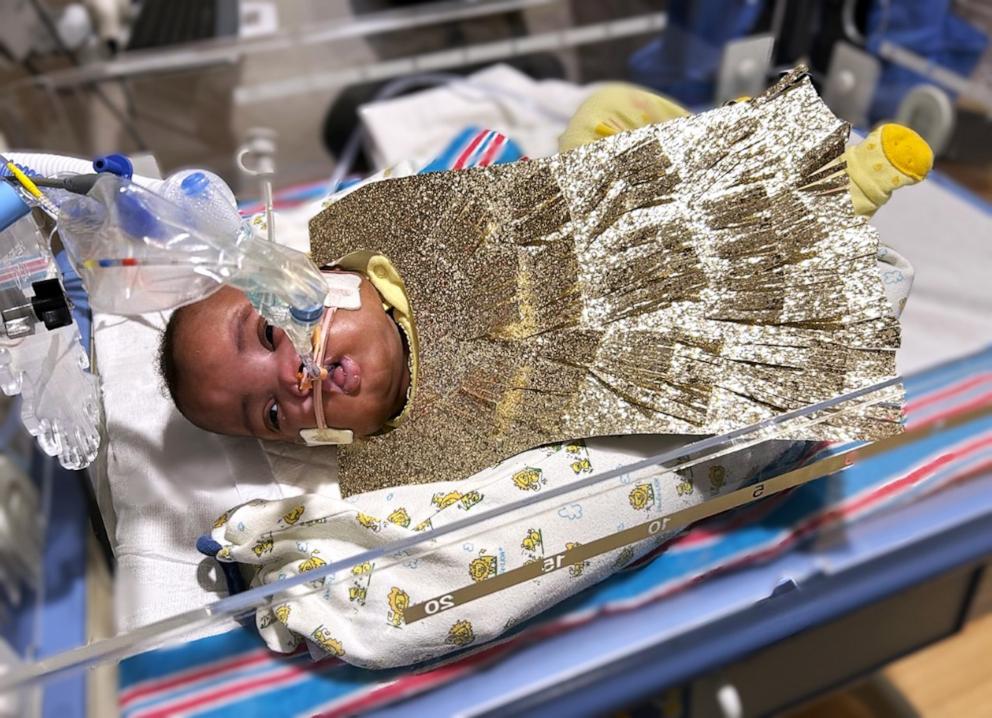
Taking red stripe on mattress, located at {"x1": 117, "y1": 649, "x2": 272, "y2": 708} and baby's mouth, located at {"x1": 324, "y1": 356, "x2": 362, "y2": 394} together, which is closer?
red stripe on mattress, located at {"x1": 117, "y1": 649, "x2": 272, "y2": 708}

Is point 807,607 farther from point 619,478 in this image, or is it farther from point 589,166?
point 589,166

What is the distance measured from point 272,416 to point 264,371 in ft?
0.19

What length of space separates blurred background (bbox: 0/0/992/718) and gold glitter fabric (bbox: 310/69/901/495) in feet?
1.24

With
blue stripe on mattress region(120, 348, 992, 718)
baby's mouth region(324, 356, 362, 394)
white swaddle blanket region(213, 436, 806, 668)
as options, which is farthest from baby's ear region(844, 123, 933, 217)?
baby's mouth region(324, 356, 362, 394)

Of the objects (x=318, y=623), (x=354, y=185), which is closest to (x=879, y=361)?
(x=318, y=623)

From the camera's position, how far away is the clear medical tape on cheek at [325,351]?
0.88 metres

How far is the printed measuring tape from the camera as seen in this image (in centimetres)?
81

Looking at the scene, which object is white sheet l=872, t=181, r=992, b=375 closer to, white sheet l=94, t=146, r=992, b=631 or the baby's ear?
the baby's ear

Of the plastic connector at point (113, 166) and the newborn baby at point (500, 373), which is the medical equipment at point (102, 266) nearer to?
the plastic connector at point (113, 166)

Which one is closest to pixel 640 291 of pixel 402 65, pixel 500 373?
pixel 500 373

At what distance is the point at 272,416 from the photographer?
91 cm

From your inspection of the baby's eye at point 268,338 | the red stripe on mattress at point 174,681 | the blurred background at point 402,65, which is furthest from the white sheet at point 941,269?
the red stripe on mattress at point 174,681

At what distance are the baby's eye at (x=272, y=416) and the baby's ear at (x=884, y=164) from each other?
693 mm

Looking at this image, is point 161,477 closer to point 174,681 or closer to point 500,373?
point 174,681
